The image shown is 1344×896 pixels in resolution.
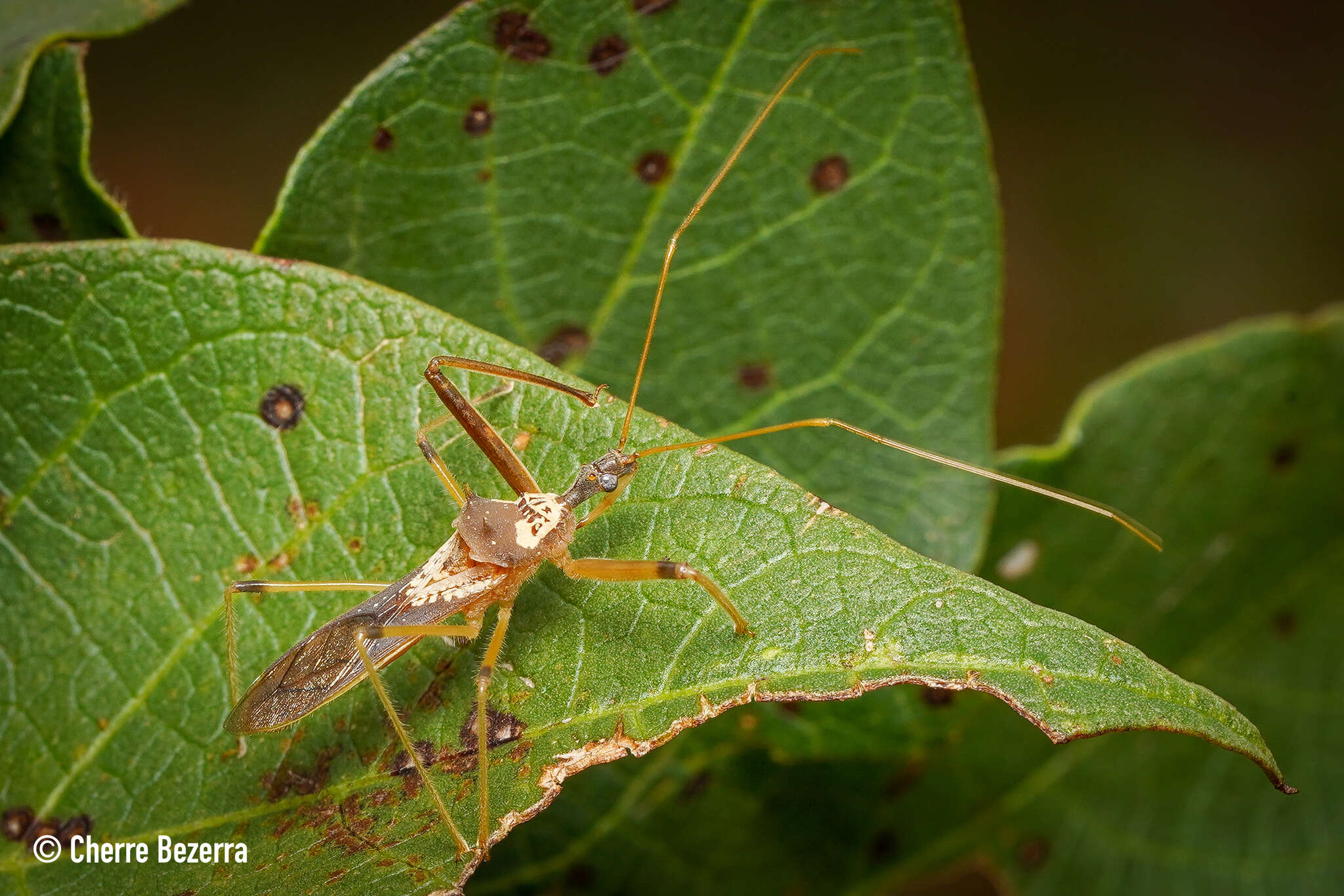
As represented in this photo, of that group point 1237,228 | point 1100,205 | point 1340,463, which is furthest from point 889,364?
point 1237,228

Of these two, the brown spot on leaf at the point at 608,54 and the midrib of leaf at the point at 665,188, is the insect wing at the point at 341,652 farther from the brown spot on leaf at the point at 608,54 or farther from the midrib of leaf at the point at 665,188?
the brown spot on leaf at the point at 608,54

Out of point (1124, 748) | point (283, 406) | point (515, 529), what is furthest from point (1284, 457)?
point (283, 406)

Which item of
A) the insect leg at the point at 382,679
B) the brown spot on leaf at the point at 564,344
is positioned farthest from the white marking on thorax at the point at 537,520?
the brown spot on leaf at the point at 564,344

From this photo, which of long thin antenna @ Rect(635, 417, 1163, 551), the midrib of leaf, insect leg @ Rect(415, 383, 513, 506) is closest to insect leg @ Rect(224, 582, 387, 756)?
insect leg @ Rect(415, 383, 513, 506)

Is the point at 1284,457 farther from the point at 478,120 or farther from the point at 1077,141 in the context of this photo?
the point at 1077,141

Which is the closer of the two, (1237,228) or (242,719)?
(242,719)

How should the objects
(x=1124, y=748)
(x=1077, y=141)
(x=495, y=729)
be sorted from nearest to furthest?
(x=495, y=729), (x=1124, y=748), (x=1077, y=141)

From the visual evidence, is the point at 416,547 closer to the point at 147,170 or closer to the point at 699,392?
the point at 699,392
